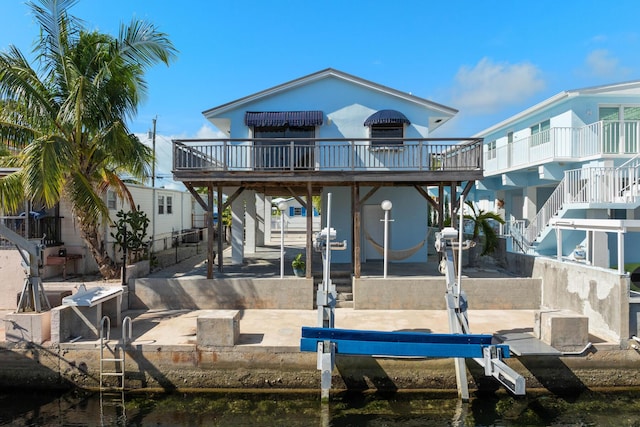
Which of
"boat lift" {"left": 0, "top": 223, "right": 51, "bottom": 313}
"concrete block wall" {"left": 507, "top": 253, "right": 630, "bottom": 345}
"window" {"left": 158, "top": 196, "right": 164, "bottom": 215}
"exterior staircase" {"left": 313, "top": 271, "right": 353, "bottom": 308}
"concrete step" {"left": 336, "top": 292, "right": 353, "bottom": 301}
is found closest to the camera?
"concrete block wall" {"left": 507, "top": 253, "right": 630, "bottom": 345}

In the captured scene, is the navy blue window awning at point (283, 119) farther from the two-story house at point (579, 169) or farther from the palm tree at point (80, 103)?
the two-story house at point (579, 169)

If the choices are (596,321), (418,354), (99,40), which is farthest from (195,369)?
(99,40)

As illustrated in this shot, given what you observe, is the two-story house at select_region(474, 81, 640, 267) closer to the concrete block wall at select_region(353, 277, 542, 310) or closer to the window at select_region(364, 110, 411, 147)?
the concrete block wall at select_region(353, 277, 542, 310)

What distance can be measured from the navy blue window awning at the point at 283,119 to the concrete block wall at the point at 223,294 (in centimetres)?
567

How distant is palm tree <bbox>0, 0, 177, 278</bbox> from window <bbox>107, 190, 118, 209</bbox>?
11.1ft

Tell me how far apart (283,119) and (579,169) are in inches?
376

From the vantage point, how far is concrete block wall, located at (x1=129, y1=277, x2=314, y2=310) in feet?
34.2

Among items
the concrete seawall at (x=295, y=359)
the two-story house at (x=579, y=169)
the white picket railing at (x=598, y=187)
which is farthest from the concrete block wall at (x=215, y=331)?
the white picket railing at (x=598, y=187)

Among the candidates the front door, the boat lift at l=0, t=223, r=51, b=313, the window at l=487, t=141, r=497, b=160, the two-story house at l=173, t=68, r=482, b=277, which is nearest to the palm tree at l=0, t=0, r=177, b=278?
the boat lift at l=0, t=223, r=51, b=313

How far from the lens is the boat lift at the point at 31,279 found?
8.09 metres

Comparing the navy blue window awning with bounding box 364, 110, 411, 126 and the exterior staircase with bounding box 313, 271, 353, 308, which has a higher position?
the navy blue window awning with bounding box 364, 110, 411, 126

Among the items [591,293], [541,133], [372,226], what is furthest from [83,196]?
[541,133]

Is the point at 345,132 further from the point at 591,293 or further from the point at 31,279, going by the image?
the point at 31,279

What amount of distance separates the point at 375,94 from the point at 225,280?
8.26m
